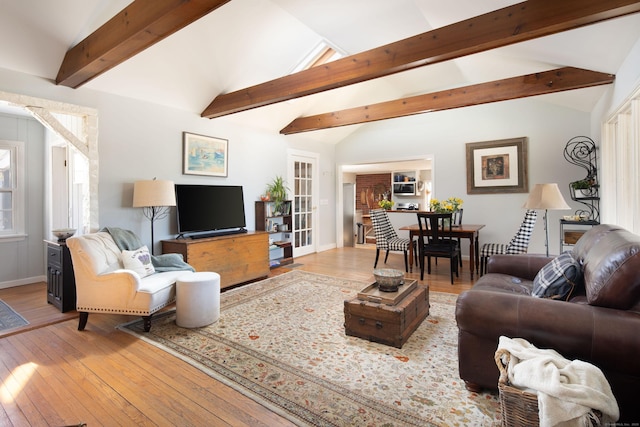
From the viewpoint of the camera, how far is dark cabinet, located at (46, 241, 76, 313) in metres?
3.18

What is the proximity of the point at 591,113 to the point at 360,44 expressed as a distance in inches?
146

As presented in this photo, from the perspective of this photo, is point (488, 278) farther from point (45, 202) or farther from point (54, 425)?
point (45, 202)

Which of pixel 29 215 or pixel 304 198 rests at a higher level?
pixel 304 198

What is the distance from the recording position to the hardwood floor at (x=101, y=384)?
1688 mm

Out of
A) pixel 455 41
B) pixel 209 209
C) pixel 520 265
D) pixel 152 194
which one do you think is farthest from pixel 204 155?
pixel 520 265

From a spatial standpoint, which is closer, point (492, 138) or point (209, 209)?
point (209, 209)

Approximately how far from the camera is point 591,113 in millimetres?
4816

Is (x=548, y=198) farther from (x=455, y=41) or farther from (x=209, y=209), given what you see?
(x=209, y=209)

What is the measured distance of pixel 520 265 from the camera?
2.86m

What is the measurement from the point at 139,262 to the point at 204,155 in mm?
2028

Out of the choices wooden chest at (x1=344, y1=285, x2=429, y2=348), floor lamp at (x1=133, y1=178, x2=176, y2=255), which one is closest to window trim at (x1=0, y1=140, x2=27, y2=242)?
floor lamp at (x1=133, y1=178, x2=176, y2=255)

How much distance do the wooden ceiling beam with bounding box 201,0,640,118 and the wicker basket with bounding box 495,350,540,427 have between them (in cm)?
236

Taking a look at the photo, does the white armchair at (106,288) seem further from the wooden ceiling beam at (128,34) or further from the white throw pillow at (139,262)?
the wooden ceiling beam at (128,34)

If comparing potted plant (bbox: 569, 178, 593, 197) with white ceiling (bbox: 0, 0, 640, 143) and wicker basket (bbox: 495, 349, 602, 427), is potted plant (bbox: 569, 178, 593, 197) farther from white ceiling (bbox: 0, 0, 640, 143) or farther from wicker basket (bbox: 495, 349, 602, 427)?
wicker basket (bbox: 495, 349, 602, 427)
